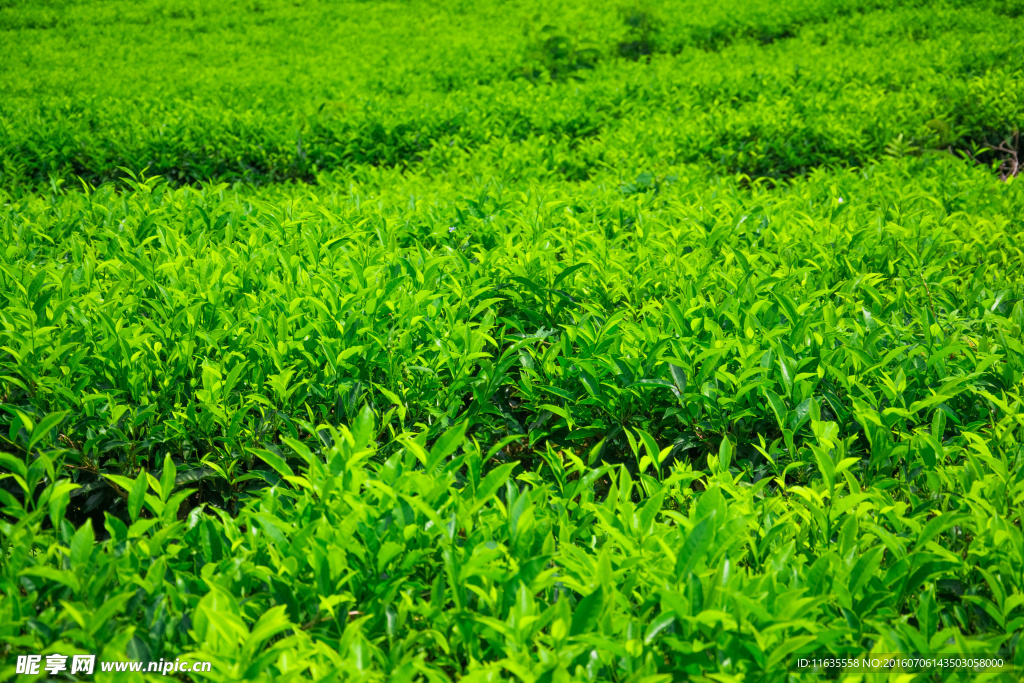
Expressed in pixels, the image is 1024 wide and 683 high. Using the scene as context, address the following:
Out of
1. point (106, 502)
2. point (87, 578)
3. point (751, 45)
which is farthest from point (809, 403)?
point (751, 45)

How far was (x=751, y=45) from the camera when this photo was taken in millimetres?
9680

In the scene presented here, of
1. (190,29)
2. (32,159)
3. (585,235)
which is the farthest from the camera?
(190,29)

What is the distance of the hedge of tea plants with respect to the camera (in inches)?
48.4

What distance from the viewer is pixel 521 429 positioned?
2.13 metres

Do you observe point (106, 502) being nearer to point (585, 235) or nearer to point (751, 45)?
point (585, 235)

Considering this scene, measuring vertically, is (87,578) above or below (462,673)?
above

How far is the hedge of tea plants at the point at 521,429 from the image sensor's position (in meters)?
1.23

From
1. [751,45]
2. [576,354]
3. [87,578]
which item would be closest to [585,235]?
[576,354]

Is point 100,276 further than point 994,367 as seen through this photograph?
Yes

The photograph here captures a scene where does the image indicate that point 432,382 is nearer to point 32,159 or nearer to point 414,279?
point 414,279

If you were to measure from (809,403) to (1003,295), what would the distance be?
122 cm

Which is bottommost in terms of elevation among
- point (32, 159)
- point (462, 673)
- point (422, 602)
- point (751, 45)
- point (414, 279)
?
point (462, 673)

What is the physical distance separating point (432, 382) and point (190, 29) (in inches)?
524

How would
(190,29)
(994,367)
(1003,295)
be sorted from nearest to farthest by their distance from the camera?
(994,367), (1003,295), (190,29)
